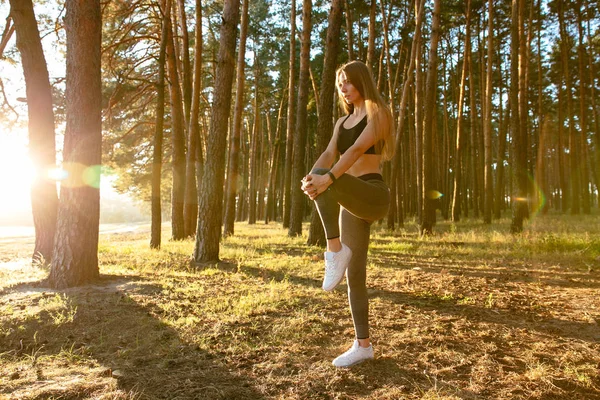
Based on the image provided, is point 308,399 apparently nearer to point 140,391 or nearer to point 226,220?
point 140,391

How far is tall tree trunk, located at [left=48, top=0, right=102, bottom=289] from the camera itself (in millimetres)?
5980

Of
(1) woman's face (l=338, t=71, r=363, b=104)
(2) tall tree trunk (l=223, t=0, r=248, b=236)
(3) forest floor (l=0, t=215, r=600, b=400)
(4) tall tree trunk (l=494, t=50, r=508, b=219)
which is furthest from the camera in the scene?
(4) tall tree trunk (l=494, t=50, r=508, b=219)

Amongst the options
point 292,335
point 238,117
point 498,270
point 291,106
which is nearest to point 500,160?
point 291,106

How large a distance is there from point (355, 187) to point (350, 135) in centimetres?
55

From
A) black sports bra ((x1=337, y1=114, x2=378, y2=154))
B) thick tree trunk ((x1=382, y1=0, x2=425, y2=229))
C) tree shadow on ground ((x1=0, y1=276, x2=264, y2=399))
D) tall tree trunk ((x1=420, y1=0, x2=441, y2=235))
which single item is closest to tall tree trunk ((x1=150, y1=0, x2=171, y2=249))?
tree shadow on ground ((x1=0, y1=276, x2=264, y2=399))

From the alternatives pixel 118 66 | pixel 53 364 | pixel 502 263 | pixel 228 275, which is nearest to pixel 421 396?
pixel 53 364

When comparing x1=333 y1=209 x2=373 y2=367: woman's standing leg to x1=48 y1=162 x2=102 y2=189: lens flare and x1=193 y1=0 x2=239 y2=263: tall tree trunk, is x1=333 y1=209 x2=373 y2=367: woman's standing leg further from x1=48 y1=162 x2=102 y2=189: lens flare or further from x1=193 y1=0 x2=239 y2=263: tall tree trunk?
x1=193 y1=0 x2=239 y2=263: tall tree trunk

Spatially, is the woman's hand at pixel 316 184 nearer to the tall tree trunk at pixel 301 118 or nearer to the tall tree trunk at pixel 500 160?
the tall tree trunk at pixel 301 118

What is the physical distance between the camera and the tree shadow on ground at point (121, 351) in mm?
2857

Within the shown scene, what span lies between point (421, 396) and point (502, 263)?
21.7 feet

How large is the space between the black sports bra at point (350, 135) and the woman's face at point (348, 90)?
0.15 m

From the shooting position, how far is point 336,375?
3104mm

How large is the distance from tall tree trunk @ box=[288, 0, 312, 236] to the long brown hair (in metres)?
9.92

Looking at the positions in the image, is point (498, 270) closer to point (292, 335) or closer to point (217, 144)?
point (292, 335)
